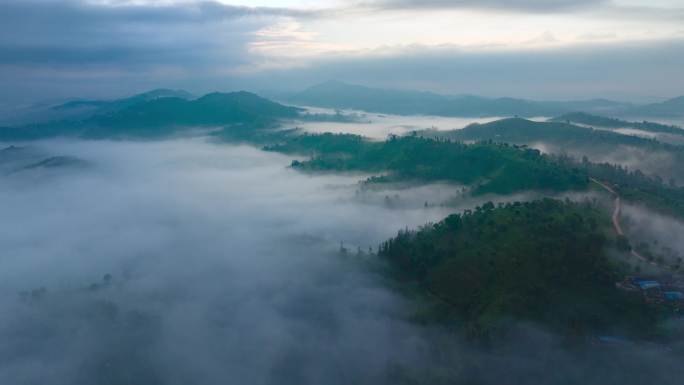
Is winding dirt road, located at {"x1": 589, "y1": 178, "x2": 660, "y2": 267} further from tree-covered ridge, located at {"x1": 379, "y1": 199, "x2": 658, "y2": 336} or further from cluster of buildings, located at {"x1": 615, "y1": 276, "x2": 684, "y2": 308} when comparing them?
cluster of buildings, located at {"x1": 615, "y1": 276, "x2": 684, "y2": 308}

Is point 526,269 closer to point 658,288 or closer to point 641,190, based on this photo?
point 658,288

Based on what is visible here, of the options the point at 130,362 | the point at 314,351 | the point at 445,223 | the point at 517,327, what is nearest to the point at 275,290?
the point at 314,351

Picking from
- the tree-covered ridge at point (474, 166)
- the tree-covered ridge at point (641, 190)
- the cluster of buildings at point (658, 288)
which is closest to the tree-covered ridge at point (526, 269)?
the cluster of buildings at point (658, 288)

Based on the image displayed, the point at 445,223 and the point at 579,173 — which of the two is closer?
the point at 445,223

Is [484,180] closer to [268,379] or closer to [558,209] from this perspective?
[558,209]

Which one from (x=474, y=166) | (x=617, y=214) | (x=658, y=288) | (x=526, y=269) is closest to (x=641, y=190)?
(x=617, y=214)

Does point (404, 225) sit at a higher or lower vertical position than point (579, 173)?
lower
